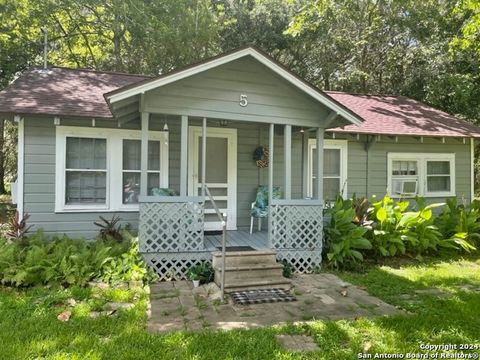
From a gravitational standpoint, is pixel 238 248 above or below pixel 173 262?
above

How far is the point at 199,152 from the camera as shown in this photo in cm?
731

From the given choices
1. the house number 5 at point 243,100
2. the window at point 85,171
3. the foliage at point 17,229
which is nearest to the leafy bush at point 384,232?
the house number 5 at point 243,100

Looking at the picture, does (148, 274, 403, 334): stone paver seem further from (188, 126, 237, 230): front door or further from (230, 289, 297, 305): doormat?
(188, 126, 237, 230): front door

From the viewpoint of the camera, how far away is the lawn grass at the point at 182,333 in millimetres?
3166

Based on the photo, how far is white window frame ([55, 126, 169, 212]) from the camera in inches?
256

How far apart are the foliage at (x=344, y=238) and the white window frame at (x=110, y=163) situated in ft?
11.0

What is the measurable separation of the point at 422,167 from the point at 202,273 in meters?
6.70

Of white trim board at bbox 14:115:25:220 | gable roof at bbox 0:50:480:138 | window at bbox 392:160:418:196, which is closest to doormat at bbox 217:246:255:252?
gable roof at bbox 0:50:480:138

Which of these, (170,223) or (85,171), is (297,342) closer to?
(170,223)

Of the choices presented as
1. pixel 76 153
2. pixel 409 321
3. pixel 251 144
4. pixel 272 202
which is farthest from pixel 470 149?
pixel 76 153

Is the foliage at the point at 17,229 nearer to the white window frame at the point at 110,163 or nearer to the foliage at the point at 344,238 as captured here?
the white window frame at the point at 110,163

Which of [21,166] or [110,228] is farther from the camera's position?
[110,228]

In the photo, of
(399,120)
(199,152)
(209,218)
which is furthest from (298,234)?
(399,120)

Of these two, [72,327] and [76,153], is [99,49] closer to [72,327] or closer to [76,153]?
[76,153]
